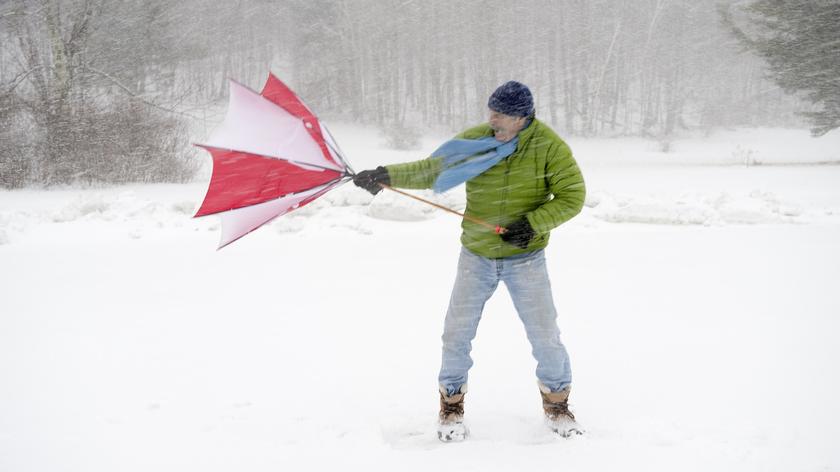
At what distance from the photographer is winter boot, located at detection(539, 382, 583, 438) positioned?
9.58 feet

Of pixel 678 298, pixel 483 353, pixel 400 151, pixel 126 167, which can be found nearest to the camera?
pixel 483 353

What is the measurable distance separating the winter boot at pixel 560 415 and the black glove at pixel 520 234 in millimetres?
851

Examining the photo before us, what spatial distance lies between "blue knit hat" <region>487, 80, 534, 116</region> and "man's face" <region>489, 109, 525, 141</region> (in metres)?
0.03

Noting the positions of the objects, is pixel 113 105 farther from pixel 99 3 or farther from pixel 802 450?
pixel 802 450

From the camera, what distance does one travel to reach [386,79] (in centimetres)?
3541

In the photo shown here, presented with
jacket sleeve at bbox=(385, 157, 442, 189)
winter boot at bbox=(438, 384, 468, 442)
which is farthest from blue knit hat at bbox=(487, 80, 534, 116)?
winter boot at bbox=(438, 384, 468, 442)

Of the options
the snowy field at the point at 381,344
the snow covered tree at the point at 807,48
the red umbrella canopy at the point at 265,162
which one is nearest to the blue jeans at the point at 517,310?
the snowy field at the point at 381,344

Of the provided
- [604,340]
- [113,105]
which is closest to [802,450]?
[604,340]

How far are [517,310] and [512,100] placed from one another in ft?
3.54

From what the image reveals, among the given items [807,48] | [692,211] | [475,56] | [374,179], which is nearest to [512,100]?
[374,179]

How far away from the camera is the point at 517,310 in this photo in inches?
113

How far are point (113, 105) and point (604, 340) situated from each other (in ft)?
47.2

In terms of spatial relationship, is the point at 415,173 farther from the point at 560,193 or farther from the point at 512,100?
the point at 560,193

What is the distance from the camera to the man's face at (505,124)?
8.84ft
